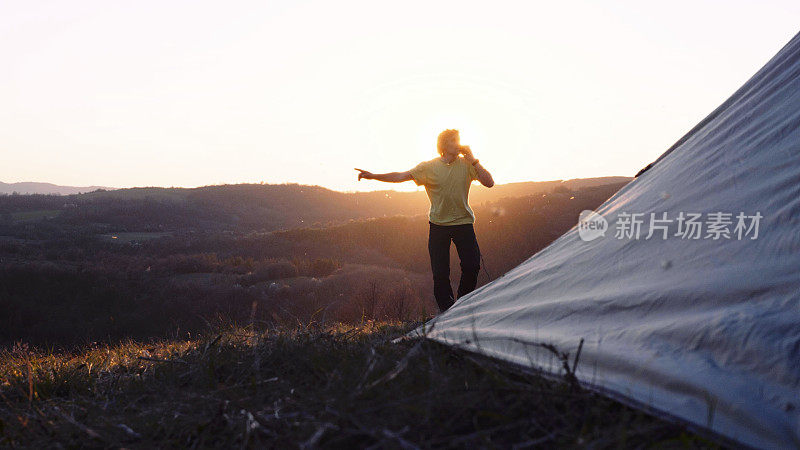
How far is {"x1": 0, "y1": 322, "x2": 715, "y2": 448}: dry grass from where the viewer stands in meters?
1.69

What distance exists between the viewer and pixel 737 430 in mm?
1634

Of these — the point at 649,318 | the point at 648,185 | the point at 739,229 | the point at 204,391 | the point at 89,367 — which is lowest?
the point at 89,367

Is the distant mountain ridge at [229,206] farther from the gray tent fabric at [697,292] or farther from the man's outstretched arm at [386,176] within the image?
the gray tent fabric at [697,292]

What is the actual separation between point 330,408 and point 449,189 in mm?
3616

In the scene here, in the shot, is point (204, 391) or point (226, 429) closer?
point (226, 429)

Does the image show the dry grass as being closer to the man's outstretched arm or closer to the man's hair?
the man's outstretched arm

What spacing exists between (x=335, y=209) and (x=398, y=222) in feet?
91.2

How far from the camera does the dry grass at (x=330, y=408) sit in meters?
1.69

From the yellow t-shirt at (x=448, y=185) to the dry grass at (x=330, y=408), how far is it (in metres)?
2.46

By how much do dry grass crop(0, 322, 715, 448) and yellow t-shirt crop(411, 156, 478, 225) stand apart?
246 centimetres

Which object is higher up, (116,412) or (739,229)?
(739,229)

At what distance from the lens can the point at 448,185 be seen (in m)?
5.27

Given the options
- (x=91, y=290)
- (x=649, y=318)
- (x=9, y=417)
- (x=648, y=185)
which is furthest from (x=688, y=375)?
(x=91, y=290)

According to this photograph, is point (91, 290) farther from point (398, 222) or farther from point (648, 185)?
point (648, 185)
